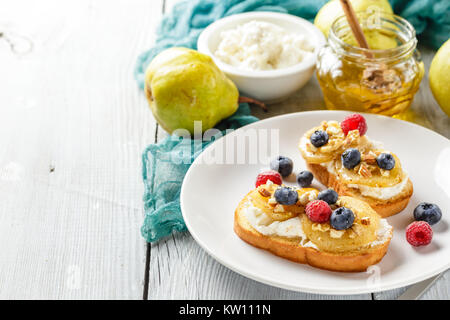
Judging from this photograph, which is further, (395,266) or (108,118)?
(108,118)

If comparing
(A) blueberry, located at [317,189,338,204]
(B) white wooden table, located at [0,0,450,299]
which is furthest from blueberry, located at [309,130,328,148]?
(B) white wooden table, located at [0,0,450,299]

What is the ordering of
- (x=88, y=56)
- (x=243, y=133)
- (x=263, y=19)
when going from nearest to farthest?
(x=243, y=133)
(x=263, y=19)
(x=88, y=56)

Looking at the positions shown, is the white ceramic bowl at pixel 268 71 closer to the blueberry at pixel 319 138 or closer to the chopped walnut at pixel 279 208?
the blueberry at pixel 319 138

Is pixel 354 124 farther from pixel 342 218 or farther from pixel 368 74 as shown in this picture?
pixel 342 218

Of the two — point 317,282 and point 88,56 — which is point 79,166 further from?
point 317,282

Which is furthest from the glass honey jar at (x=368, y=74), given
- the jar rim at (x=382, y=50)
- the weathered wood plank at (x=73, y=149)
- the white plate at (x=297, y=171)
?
the weathered wood plank at (x=73, y=149)

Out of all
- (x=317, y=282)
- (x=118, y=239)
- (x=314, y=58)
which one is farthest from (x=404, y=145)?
(x=118, y=239)
